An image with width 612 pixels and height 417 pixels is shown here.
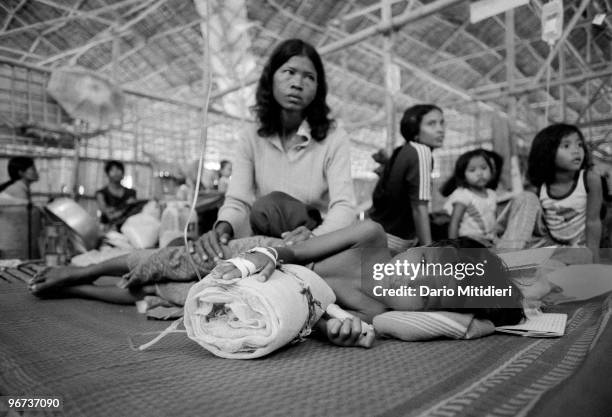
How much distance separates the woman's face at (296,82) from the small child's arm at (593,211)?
60.5 inches

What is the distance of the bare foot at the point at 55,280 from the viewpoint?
166cm

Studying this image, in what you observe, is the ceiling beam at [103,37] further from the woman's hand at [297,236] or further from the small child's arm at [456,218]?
the woman's hand at [297,236]

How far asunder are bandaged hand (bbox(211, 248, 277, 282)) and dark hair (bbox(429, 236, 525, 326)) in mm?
510

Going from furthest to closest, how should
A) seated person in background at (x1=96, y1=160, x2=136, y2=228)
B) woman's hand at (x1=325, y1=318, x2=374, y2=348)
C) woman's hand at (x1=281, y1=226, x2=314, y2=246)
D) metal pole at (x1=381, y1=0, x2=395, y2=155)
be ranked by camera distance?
seated person in background at (x1=96, y1=160, x2=136, y2=228) < metal pole at (x1=381, y1=0, x2=395, y2=155) < woman's hand at (x1=281, y1=226, x2=314, y2=246) < woman's hand at (x1=325, y1=318, x2=374, y2=348)

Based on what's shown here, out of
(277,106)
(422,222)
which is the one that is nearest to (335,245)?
(277,106)

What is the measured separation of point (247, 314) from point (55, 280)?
1203 millimetres

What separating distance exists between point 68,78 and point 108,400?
398cm

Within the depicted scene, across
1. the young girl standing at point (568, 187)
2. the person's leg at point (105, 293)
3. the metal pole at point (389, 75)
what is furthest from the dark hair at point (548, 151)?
the person's leg at point (105, 293)

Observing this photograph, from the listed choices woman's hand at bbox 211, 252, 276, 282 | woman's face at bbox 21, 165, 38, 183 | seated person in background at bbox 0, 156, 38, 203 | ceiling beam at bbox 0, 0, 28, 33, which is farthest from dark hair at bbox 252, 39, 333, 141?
ceiling beam at bbox 0, 0, 28, 33

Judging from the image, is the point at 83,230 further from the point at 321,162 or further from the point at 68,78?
the point at 321,162

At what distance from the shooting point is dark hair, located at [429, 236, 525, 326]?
3.47 ft

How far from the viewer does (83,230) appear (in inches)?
122

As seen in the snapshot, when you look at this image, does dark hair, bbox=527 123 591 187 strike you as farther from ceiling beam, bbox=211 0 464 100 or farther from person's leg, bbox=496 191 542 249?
ceiling beam, bbox=211 0 464 100

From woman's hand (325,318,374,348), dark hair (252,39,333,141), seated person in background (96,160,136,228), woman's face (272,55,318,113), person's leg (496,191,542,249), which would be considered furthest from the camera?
seated person in background (96,160,136,228)
